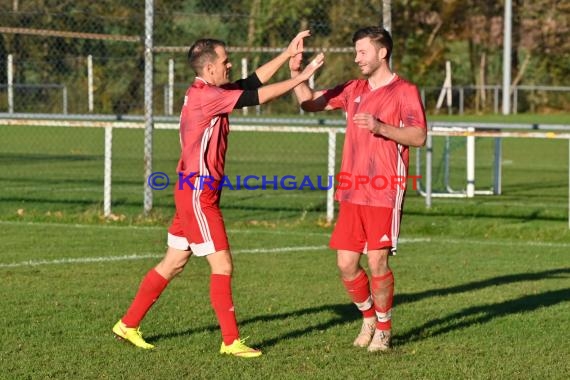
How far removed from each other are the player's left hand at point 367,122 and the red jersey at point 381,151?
335 mm

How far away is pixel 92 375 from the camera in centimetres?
691

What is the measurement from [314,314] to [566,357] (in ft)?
6.76

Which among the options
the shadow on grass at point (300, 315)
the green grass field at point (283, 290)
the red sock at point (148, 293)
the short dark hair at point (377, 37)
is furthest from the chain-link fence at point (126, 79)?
the short dark hair at point (377, 37)

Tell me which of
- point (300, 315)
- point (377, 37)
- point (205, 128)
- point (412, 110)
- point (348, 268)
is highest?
point (377, 37)

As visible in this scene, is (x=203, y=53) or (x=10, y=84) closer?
(x=203, y=53)

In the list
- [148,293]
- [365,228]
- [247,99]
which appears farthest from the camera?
[148,293]

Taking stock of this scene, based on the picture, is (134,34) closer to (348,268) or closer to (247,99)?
(348,268)

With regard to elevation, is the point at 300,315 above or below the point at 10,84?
below

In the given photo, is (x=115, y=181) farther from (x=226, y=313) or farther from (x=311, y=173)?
(x=226, y=313)

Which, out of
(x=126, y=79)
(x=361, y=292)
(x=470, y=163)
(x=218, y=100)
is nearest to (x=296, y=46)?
(x=218, y=100)

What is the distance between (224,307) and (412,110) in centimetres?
163

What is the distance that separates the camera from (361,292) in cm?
800

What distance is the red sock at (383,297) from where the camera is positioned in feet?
25.6

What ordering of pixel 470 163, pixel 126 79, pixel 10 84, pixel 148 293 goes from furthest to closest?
pixel 10 84 → pixel 126 79 → pixel 470 163 → pixel 148 293
